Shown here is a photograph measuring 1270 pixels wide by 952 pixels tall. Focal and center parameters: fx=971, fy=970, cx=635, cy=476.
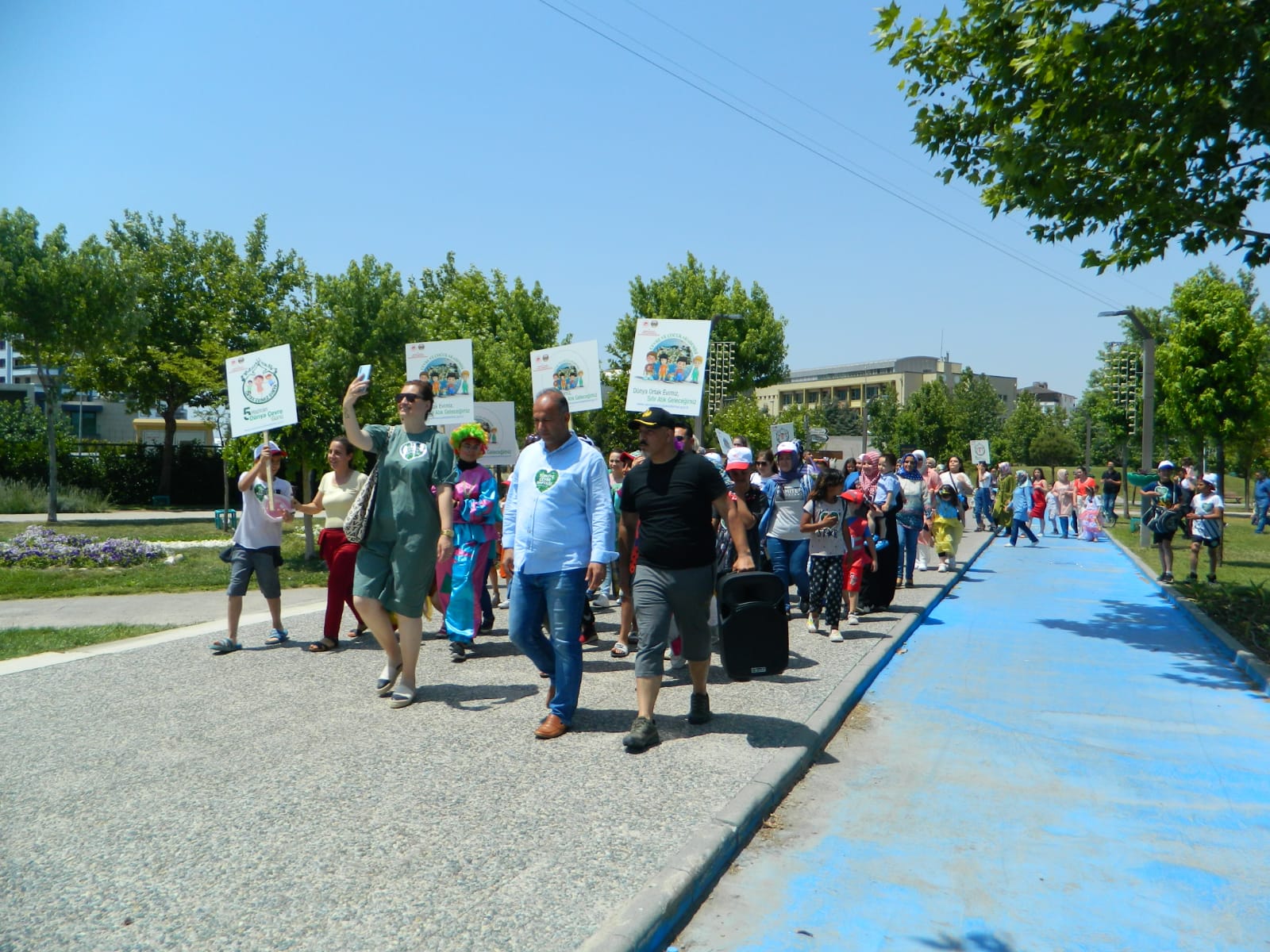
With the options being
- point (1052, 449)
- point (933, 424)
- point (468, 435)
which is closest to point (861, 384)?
point (1052, 449)

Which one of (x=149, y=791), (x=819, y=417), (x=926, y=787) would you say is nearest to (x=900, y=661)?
(x=926, y=787)

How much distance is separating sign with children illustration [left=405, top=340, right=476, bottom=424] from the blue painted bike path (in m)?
5.70

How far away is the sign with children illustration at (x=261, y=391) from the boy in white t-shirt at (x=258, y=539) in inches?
20.4

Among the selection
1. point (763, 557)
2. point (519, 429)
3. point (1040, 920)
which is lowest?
point (1040, 920)

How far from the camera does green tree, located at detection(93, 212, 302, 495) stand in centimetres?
3434

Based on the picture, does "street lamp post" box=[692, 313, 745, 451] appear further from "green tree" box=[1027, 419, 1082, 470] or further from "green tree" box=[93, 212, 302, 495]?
"green tree" box=[1027, 419, 1082, 470]

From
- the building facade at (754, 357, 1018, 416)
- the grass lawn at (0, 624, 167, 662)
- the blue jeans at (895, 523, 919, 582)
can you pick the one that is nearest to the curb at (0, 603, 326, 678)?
the grass lawn at (0, 624, 167, 662)

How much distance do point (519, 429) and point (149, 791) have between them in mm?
35146

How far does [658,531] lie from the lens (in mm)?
5398

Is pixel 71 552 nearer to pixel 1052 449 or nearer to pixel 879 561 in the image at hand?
pixel 879 561

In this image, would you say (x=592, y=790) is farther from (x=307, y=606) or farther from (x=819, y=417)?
(x=819, y=417)

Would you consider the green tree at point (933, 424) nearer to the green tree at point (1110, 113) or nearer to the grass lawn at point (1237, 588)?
the grass lawn at point (1237, 588)

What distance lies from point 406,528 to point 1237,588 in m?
12.1

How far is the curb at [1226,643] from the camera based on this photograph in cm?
788
